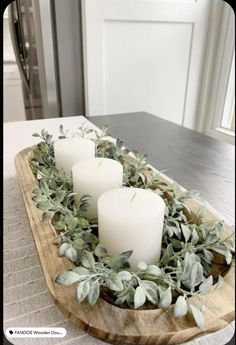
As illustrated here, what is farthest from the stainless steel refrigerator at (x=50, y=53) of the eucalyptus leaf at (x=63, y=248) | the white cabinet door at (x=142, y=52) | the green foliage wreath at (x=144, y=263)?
the eucalyptus leaf at (x=63, y=248)

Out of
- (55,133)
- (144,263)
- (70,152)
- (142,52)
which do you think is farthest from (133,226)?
(55,133)

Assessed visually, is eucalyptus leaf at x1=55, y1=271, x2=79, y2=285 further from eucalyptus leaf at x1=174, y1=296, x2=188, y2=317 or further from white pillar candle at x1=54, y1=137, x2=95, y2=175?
white pillar candle at x1=54, y1=137, x2=95, y2=175

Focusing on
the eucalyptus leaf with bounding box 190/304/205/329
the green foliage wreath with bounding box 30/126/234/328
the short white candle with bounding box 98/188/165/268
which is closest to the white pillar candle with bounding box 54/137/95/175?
the green foliage wreath with bounding box 30/126/234/328

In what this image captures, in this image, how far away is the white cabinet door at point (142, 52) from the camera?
353 mm

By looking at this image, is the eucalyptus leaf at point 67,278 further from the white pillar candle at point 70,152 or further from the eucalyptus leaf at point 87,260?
the white pillar candle at point 70,152

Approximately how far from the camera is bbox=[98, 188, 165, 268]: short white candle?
0.71ft

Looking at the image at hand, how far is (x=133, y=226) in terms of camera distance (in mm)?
214

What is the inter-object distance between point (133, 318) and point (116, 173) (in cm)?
16

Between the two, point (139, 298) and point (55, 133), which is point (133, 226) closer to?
point (139, 298)

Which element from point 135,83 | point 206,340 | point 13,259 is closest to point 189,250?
point 206,340

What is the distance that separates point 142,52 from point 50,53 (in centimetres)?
14

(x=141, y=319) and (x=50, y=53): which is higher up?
(x=50, y=53)

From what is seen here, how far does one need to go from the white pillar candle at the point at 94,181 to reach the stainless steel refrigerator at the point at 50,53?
148mm

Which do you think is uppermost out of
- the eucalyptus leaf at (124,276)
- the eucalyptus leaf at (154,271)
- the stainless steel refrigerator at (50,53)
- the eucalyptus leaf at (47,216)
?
the stainless steel refrigerator at (50,53)
